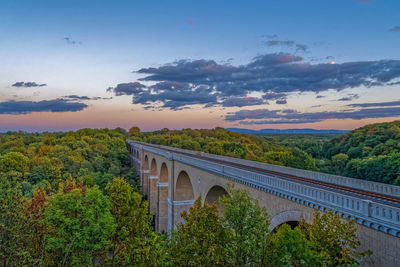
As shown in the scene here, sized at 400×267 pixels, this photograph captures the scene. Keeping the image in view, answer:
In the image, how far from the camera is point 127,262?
1677 centimetres

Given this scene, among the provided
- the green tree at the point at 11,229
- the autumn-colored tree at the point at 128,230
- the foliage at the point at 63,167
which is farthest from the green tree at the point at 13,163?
the green tree at the point at 11,229

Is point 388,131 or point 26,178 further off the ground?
point 388,131

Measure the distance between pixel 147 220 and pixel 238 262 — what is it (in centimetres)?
1025

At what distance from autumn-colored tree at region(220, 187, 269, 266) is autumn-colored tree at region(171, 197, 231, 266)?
419mm

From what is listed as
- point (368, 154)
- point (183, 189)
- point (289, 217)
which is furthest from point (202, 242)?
point (368, 154)

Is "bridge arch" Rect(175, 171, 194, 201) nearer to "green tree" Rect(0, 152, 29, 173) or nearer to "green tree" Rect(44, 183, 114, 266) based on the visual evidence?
"green tree" Rect(44, 183, 114, 266)

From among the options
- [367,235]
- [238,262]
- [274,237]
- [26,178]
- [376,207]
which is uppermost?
[376,207]

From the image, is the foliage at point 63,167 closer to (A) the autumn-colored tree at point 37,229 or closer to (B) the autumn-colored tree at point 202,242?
(A) the autumn-colored tree at point 37,229

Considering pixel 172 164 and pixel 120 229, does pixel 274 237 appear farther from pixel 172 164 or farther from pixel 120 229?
pixel 172 164

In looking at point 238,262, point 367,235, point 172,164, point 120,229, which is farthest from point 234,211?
point 172,164

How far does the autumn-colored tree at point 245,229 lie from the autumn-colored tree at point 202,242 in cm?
42

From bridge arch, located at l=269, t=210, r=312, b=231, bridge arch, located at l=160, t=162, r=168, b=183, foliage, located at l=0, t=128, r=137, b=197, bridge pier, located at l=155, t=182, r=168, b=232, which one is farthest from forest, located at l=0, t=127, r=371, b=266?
foliage, located at l=0, t=128, r=137, b=197

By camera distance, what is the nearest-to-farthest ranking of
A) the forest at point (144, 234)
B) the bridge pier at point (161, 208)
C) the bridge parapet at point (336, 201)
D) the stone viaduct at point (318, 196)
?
the bridge parapet at point (336, 201), the stone viaduct at point (318, 196), the forest at point (144, 234), the bridge pier at point (161, 208)

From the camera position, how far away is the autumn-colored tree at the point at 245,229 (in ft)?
Answer: 36.1
